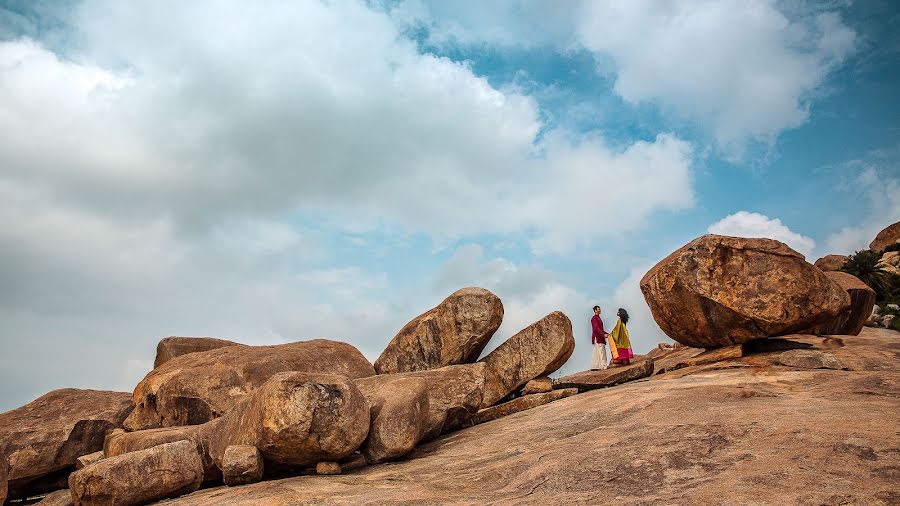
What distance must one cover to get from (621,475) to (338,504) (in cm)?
362

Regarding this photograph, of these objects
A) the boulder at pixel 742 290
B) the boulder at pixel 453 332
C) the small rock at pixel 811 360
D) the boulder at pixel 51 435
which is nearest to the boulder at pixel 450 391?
the boulder at pixel 453 332

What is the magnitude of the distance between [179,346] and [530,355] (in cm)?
1062

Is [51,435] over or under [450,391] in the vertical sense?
over

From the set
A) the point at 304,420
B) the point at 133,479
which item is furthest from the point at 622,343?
the point at 133,479

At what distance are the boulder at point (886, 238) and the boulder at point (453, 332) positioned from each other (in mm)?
42725

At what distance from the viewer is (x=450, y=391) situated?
46.8 feet

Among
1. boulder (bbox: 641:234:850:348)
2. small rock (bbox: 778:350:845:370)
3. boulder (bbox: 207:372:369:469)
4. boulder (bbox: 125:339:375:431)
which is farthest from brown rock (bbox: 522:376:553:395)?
boulder (bbox: 207:372:369:469)

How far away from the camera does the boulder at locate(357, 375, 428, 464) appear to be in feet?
37.2

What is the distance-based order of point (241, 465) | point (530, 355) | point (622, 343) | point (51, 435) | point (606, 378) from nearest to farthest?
1. point (241, 465)
2. point (606, 378)
3. point (51, 435)
4. point (530, 355)
5. point (622, 343)

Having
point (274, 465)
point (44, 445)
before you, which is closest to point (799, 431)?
point (274, 465)

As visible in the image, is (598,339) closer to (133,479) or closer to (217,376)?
(217,376)

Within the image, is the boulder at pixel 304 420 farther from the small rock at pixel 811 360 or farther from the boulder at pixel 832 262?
the boulder at pixel 832 262

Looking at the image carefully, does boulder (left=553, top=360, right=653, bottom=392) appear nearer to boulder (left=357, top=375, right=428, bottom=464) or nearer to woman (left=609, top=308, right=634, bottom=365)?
woman (left=609, top=308, right=634, bottom=365)

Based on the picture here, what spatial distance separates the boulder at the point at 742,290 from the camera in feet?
52.0
